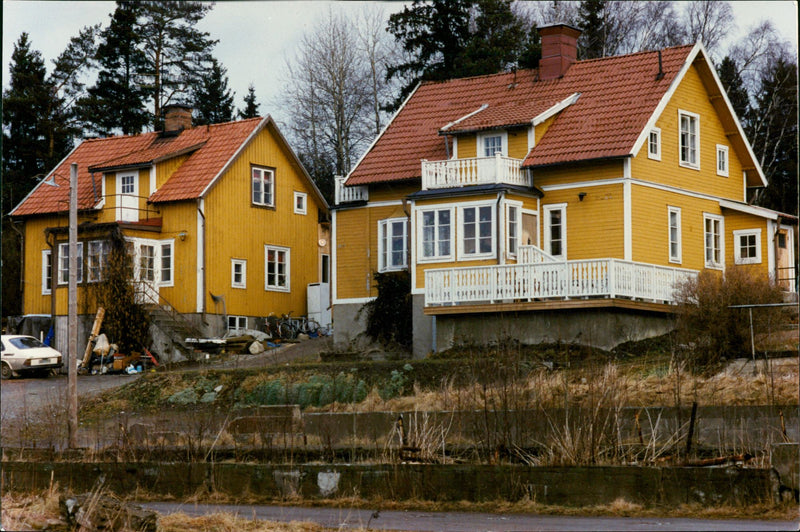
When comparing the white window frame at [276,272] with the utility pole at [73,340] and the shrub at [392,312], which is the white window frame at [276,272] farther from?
the utility pole at [73,340]

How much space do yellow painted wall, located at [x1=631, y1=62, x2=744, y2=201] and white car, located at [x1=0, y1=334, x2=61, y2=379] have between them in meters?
19.7

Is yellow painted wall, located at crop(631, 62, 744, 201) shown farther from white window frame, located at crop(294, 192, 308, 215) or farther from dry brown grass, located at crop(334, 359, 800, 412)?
white window frame, located at crop(294, 192, 308, 215)

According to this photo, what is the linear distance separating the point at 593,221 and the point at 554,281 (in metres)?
3.63

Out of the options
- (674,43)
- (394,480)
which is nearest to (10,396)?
(394,480)

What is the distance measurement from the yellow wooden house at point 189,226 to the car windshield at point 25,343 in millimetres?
1934

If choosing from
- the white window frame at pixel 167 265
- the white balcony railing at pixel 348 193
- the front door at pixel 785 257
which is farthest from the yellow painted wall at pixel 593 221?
the white window frame at pixel 167 265

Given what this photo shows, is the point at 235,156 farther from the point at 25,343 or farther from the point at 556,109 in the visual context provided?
the point at 556,109

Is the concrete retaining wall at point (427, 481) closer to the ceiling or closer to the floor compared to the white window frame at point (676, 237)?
closer to the floor

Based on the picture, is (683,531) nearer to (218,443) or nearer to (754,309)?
(218,443)

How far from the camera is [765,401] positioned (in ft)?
75.4

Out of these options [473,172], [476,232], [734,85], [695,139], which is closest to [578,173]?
[473,172]

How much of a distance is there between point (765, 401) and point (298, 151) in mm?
38914

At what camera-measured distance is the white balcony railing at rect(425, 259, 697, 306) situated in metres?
30.8

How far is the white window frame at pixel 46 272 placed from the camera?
4559cm
